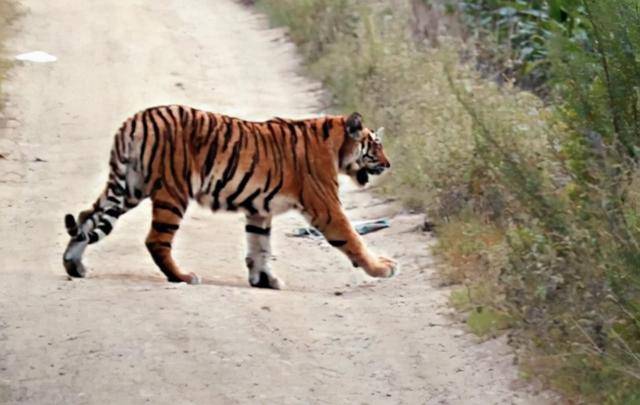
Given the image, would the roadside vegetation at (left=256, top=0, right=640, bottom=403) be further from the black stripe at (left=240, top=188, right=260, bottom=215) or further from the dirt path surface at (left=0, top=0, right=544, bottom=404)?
the black stripe at (left=240, top=188, right=260, bottom=215)

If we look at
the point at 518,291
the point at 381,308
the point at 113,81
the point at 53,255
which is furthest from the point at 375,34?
the point at 518,291

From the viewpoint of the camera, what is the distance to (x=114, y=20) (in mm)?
24500

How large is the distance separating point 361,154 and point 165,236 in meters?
1.75

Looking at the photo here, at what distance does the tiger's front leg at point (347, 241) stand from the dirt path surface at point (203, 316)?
0.12 meters

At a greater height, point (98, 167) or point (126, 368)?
point (126, 368)

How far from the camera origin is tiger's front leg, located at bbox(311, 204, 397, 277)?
10516mm

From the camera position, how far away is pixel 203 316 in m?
8.98

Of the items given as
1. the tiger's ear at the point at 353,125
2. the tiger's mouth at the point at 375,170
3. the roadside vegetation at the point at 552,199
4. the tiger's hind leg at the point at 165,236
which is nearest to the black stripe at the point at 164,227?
the tiger's hind leg at the point at 165,236

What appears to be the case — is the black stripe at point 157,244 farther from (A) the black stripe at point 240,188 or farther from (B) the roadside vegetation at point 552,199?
(B) the roadside vegetation at point 552,199

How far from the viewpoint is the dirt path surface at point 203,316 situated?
7.79m

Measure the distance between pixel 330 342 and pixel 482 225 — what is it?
2433 mm

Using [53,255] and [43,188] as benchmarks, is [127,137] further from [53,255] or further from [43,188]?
[43,188]

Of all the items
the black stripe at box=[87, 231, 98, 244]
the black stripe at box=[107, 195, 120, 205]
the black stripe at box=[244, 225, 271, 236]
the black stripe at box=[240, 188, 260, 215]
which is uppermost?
the black stripe at box=[240, 188, 260, 215]

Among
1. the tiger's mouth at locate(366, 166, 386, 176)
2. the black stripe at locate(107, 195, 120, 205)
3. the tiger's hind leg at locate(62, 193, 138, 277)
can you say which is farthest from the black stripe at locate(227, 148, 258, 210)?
the tiger's mouth at locate(366, 166, 386, 176)
